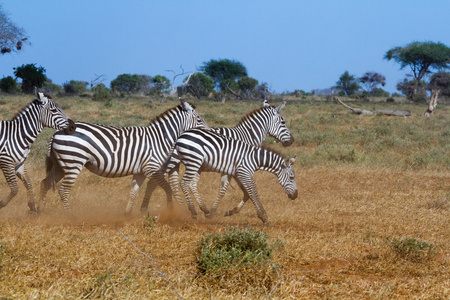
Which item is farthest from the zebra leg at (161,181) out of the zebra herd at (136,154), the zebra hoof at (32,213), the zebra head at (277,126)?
the zebra head at (277,126)

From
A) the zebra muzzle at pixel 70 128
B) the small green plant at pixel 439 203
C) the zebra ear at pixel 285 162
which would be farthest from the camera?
the small green plant at pixel 439 203

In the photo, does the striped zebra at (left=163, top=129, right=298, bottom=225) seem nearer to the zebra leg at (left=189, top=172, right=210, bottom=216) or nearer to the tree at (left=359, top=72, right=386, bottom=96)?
the zebra leg at (left=189, top=172, right=210, bottom=216)

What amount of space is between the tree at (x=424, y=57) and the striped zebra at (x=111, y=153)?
4315 cm

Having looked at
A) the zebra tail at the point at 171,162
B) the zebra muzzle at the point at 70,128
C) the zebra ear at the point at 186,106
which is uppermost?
the zebra ear at the point at 186,106

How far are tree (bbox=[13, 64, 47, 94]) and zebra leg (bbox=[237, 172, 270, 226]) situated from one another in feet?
118

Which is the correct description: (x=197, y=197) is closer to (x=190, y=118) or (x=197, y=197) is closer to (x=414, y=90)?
(x=190, y=118)

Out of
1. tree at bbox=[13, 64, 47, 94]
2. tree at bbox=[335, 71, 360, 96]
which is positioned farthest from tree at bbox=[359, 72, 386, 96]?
tree at bbox=[13, 64, 47, 94]

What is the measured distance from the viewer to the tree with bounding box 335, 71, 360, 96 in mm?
58513

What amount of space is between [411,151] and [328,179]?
546 centimetres

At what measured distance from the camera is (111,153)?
774 cm

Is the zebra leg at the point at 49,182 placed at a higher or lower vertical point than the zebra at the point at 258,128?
lower

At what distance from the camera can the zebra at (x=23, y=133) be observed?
7801 millimetres

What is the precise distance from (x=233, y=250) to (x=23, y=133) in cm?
488

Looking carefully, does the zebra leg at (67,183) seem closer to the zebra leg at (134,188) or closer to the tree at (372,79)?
the zebra leg at (134,188)
